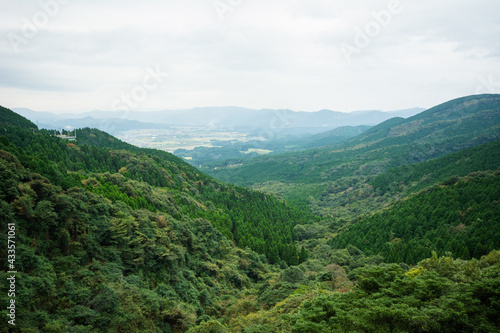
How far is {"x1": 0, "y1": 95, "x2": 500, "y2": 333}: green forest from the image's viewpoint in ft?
54.2

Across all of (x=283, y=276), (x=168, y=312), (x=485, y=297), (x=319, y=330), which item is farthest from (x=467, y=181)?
(x=168, y=312)

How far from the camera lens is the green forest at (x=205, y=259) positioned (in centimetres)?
1653

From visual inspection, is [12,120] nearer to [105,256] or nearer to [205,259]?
[205,259]

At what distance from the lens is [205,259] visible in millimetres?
35969

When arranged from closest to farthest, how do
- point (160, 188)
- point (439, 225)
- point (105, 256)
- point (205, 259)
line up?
point (105, 256)
point (205, 259)
point (439, 225)
point (160, 188)

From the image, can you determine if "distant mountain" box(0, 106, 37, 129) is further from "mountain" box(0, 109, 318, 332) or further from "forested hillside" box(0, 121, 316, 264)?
"mountain" box(0, 109, 318, 332)

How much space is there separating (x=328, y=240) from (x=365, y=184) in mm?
72088

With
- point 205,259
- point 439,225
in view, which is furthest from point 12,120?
point 439,225

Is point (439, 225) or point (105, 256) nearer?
point (105, 256)

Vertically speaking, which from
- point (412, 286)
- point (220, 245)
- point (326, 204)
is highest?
point (412, 286)

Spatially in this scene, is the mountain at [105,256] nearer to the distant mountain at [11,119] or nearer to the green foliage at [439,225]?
the green foliage at [439,225]

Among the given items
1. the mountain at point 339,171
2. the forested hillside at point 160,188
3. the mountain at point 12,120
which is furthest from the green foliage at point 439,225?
the mountain at point 12,120

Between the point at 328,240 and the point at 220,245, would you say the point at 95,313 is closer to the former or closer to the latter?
the point at 220,245

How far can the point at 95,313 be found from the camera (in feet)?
59.5
